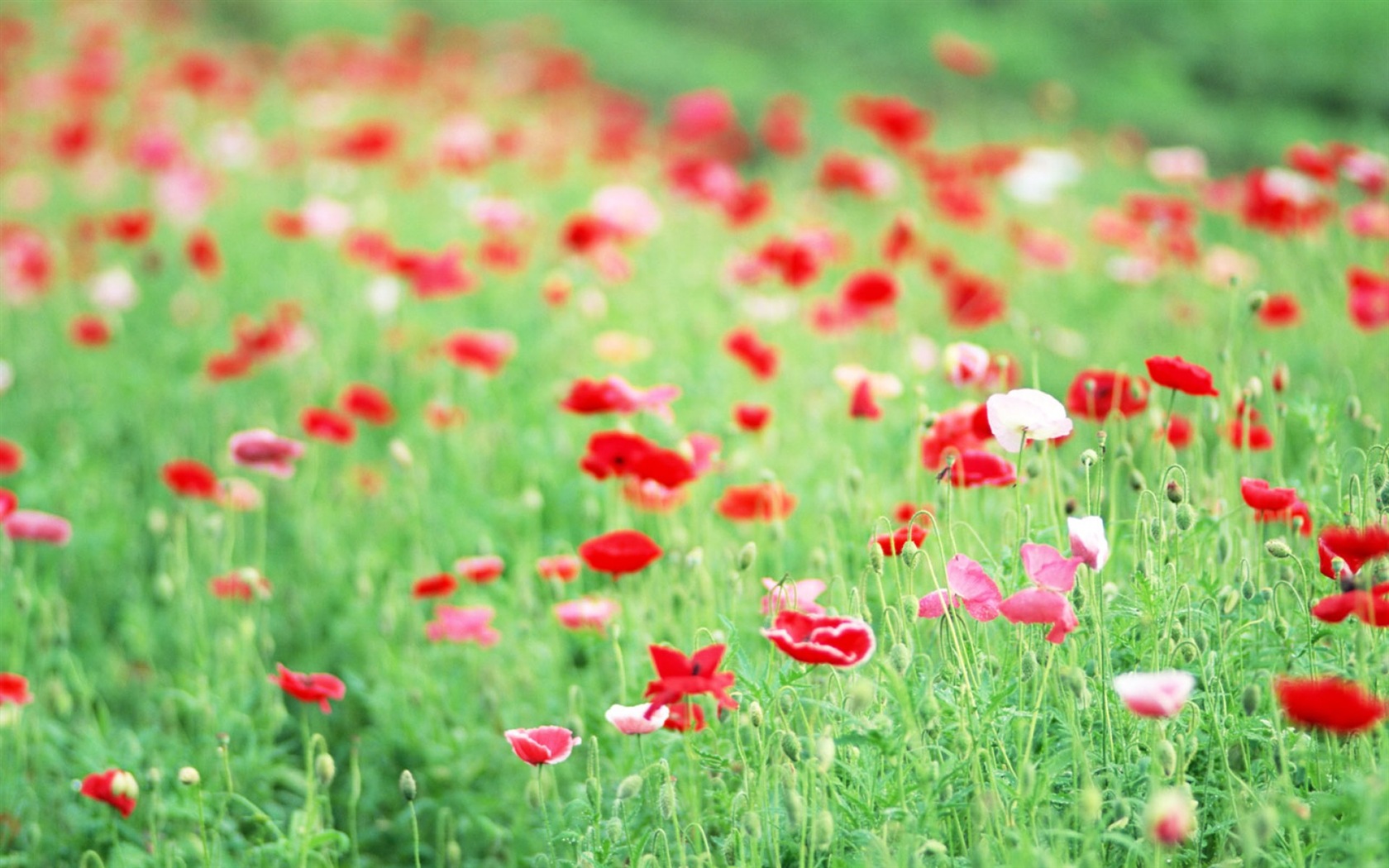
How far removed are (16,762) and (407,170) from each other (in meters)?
3.50

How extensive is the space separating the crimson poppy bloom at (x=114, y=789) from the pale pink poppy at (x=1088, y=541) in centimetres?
139

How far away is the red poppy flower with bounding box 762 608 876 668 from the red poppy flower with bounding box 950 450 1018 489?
0.48 metres

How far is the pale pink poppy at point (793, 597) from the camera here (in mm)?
1738

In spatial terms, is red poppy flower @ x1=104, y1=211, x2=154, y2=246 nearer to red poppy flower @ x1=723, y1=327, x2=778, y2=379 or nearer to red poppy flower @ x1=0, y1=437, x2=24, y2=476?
red poppy flower @ x1=0, y1=437, x2=24, y2=476

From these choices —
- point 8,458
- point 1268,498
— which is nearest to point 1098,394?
point 1268,498

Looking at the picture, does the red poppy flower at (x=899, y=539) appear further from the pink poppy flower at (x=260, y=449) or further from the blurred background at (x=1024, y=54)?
the blurred background at (x=1024, y=54)

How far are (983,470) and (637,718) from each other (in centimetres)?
66

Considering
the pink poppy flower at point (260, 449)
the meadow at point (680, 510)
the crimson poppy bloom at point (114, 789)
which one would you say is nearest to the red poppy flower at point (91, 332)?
the meadow at point (680, 510)

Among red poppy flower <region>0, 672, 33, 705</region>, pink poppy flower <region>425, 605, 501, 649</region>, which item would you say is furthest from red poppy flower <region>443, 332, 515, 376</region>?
red poppy flower <region>0, 672, 33, 705</region>

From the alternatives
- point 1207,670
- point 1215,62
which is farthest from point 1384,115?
point 1207,670

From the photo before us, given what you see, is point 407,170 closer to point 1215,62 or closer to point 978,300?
point 978,300

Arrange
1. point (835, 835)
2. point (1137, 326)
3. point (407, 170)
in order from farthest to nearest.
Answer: point (407, 170) → point (1137, 326) → point (835, 835)

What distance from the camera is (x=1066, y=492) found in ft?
8.21

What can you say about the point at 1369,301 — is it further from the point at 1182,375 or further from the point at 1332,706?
the point at 1332,706
